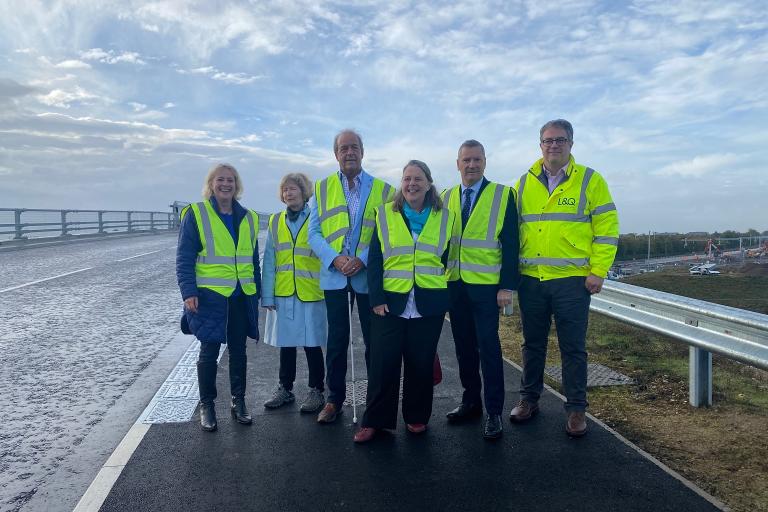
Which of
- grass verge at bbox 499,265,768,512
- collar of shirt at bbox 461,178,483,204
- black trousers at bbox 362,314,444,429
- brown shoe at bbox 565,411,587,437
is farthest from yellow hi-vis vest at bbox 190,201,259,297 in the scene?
grass verge at bbox 499,265,768,512

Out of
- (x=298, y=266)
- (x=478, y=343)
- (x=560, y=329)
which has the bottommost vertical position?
(x=478, y=343)

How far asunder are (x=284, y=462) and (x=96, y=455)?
1249 mm

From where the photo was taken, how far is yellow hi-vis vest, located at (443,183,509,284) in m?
4.10

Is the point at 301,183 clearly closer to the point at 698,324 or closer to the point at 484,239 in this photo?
the point at 484,239

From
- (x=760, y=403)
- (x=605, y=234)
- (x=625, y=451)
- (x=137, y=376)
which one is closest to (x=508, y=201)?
(x=605, y=234)

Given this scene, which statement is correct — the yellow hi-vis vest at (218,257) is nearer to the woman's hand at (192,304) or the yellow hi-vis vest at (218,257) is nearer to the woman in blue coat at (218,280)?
the woman in blue coat at (218,280)

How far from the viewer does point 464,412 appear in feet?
13.9

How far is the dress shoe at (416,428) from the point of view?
3965mm

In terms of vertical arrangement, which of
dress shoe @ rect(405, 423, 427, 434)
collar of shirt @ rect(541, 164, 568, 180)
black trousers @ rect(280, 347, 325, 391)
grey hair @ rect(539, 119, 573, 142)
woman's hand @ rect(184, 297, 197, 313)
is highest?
grey hair @ rect(539, 119, 573, 142)

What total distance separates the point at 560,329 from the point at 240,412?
8.10 feet

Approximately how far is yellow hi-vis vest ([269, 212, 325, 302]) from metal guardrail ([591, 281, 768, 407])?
108 inches

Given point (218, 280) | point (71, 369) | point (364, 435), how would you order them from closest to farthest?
1. point (364, 435)
2. point (218, 280)
3. point (71, 369)

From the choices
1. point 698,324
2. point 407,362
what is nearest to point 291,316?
point 407,362

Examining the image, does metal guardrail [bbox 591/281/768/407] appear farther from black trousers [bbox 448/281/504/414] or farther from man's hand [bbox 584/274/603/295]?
black trousers [bbox 448/281/504/414]
